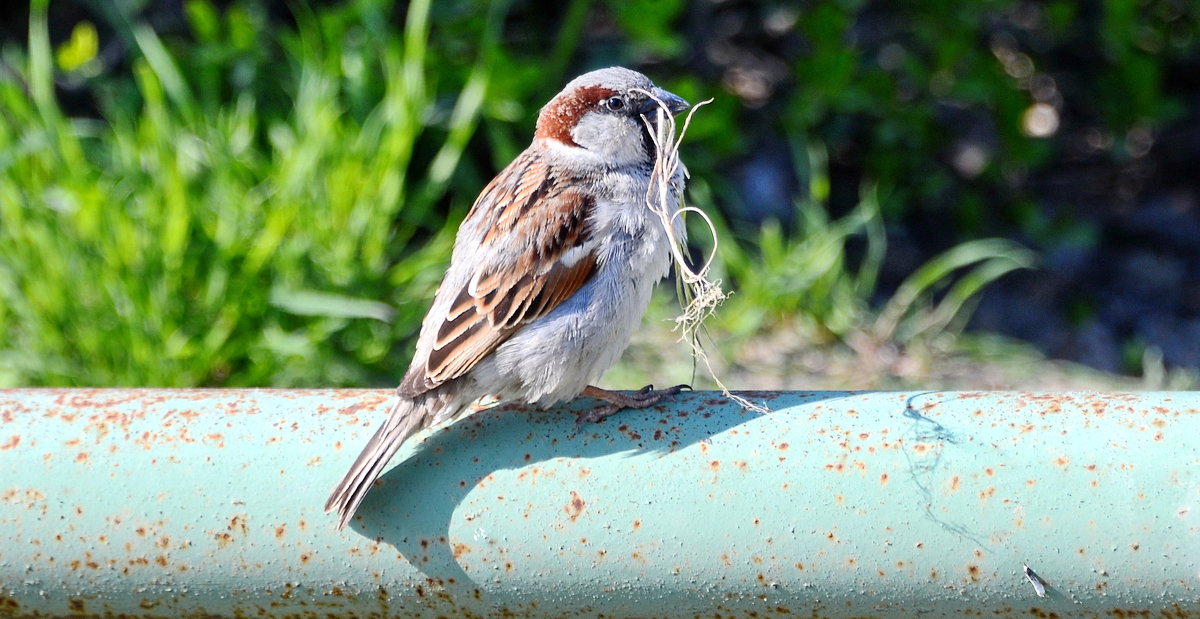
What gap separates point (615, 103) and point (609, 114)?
0.03 m

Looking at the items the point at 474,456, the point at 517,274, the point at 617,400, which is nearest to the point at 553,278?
the point at 517,274

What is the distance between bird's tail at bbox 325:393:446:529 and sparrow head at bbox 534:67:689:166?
0.89 m

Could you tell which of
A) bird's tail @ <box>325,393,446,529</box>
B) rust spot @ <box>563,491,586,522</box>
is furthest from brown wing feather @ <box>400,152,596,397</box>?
rust spot @ <box>563,491,586,522</box>

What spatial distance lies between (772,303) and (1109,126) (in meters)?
1.63

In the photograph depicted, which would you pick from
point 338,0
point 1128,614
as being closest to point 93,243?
point 338,0

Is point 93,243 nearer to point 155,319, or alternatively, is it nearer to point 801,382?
point 155,319

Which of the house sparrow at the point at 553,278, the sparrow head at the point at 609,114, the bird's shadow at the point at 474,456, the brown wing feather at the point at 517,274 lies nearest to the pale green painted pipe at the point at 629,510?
the bird's shadow at the point at 474,456

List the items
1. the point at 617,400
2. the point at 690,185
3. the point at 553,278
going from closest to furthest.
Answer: the point at 617,400, the point at 553,278, the point at 690,185

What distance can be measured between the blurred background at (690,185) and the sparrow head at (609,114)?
972 millimetres

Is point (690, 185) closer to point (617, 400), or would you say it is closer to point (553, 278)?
point (553, 278)

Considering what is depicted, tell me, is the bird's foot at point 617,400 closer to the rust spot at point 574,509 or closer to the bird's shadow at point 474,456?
the bird's shadow at point 474,456

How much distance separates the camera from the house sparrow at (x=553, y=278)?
6.47 feet

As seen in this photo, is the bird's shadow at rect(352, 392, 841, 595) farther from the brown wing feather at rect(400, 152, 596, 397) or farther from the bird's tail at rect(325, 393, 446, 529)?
the brown wing feather at rect(400, 152, 596, 397)

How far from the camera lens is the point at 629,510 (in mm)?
1350
